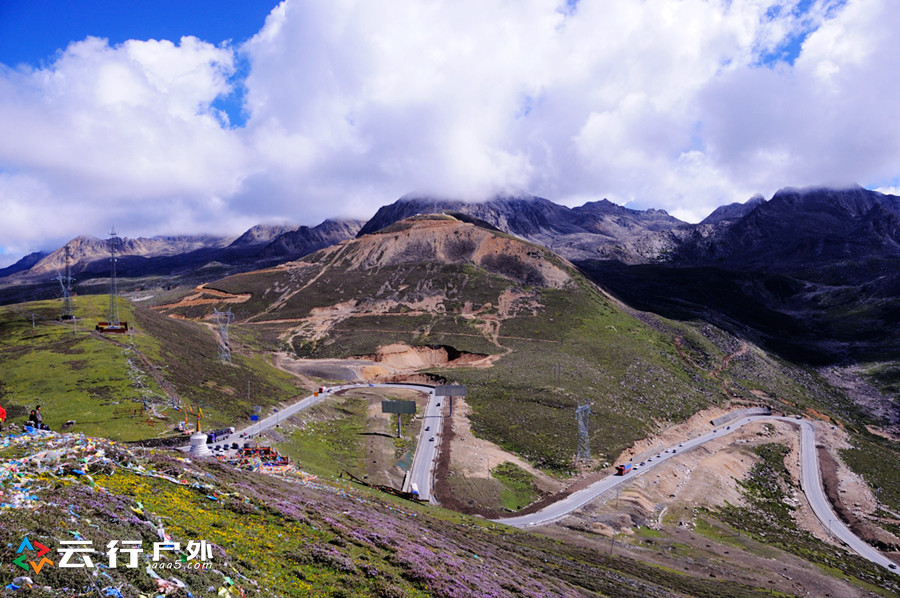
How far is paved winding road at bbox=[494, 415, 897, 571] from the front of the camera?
2024 inches

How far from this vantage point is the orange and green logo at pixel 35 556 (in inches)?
477

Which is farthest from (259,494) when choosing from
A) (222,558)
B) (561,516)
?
(561,516)

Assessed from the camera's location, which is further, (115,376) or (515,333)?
(515,333)

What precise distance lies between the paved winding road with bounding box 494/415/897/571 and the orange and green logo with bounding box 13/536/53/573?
41096mm

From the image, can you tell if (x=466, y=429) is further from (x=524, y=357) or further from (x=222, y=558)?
(x=222, y=558)

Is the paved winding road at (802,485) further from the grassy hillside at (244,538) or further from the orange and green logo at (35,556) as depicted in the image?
the orange and green logo at (35,556)

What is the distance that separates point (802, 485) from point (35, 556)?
92667 millimetres

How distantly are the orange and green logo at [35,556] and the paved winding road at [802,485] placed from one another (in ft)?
135

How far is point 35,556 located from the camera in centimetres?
1260

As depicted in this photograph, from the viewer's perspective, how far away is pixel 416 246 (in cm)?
18888

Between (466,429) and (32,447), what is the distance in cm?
5635
